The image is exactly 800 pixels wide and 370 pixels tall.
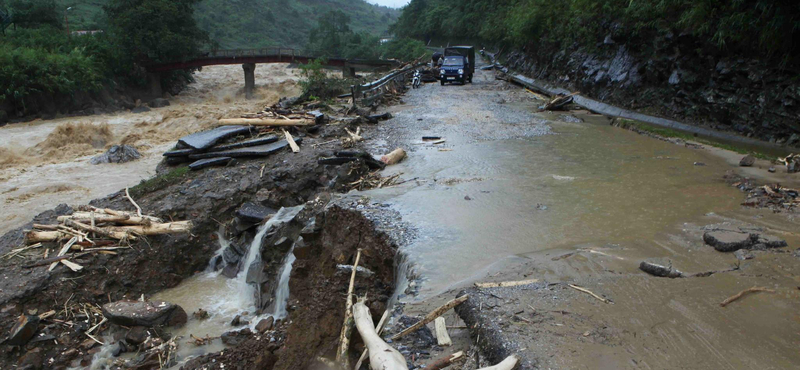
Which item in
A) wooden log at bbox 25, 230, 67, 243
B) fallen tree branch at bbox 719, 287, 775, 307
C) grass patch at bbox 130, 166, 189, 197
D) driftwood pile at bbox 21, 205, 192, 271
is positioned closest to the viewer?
fallen tree branch at bbox 719, 287, 775, 307

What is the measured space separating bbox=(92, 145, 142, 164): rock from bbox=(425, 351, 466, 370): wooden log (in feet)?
52.9

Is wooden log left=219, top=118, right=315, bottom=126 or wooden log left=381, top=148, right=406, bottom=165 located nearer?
wooden log left=381, top=148, right=406, bottom=165

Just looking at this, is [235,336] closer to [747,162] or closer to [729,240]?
[729,240]

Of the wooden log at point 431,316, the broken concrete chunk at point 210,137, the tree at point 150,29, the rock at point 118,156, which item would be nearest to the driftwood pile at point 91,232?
the broken concrete chunk at point 210,137

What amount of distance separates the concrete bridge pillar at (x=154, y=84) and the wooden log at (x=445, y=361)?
38.9 meters

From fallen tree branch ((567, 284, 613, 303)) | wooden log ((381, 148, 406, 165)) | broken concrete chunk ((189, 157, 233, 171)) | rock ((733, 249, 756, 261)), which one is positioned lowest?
broken concrete chunk ((189, 157, 233, 171))

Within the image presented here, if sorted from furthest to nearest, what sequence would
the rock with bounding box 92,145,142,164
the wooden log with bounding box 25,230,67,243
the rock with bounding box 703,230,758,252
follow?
the rock with bounding box 92,145,142,164
the wooden log with bounding box 25,230,67,243
the rock with bounding box 703,230,758,252

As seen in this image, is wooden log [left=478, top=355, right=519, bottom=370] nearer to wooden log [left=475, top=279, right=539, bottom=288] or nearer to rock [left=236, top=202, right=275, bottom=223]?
wooden log [left=475, top=279, right=539, bottom=288]

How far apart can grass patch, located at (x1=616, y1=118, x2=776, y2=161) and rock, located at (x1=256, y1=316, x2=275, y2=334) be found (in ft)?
33.6

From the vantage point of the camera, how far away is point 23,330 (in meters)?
6.60

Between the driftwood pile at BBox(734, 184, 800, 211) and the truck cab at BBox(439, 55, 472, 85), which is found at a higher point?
the truck cab at BBox(439, 55, 472, 85)

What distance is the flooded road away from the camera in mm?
3725

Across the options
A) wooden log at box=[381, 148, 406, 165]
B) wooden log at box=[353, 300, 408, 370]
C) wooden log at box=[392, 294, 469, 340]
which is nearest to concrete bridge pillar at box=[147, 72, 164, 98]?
wooden log at box=[381, 148, 406, 165]

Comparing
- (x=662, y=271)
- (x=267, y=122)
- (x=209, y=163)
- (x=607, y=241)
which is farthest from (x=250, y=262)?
(x=662, y=271)
